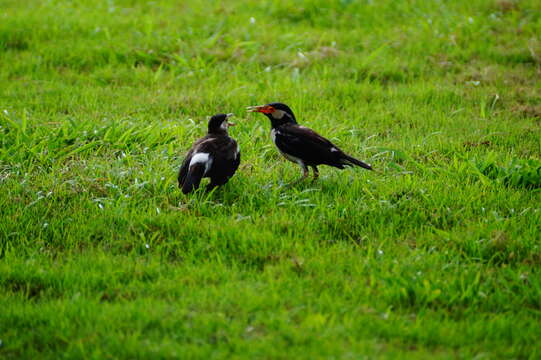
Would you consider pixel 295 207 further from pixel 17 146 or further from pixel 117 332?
pixel 17 146

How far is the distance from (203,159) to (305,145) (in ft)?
3.37

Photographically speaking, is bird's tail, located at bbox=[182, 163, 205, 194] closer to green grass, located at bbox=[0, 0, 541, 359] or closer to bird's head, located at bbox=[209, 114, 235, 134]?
green grass, located at bbox=[0, 0, 541, 359]

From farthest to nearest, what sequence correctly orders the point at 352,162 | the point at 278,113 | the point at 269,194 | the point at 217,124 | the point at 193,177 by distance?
the point at 278,113
the point at 217,124
the point at 352,162
the point at 269,194
the point at 193,177

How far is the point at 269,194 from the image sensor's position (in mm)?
5934

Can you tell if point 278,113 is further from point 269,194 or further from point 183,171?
point 183,171

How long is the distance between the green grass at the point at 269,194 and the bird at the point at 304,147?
242 millimetres

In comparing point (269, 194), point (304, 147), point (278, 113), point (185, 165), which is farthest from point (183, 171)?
point (278, 113)

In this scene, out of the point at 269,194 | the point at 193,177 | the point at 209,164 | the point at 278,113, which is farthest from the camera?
the point at 278,113

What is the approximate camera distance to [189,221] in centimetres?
534

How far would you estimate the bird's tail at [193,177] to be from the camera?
18.2 feet

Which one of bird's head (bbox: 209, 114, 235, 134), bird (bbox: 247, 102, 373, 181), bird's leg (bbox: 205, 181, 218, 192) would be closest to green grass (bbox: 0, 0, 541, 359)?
bird's leg (bbox: 205, 181, 218, 192)

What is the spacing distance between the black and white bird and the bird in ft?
1.77

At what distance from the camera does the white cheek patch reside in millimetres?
5773

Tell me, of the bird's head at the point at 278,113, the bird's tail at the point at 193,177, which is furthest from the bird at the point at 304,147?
the bird's tail at the point at 193,177
